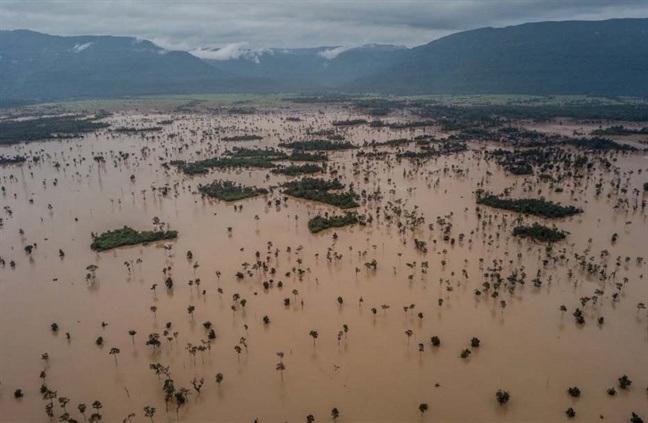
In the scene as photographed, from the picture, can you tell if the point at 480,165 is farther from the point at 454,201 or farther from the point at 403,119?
the point at 403,119

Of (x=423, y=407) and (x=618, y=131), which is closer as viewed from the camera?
(x=423, y=407)

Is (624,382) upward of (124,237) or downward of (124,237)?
downward

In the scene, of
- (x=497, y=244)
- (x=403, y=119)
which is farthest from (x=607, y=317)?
(x=403, y=119)

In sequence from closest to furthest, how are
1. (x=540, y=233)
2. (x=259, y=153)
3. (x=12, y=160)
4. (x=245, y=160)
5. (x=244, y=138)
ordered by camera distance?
1. (x=540, y=233)
2. (x=245, y=160)
3. (x=12, y=160)
4. (x=259, y=153)
5. (x=244, y=138)

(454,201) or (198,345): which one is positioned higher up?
(454,201)

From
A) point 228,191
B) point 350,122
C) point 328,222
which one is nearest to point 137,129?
point 350,122

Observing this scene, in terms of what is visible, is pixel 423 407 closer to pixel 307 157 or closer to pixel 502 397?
pixel 502 397
